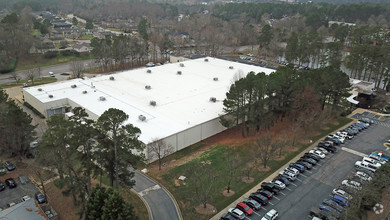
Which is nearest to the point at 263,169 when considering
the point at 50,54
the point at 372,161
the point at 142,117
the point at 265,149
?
the point at 265,149

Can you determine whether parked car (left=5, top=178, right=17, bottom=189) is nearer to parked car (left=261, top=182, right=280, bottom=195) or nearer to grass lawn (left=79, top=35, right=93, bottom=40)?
parked car (left=261, top=182, right=280, bottom=195)

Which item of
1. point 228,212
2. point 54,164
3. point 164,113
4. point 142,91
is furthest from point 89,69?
point 228,212

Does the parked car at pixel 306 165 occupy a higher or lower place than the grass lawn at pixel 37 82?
higher

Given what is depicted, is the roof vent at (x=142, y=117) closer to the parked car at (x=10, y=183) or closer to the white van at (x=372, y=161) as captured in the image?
the parked car at (x=10, y=183)

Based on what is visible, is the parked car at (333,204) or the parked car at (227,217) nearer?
the parked car at (227,217)

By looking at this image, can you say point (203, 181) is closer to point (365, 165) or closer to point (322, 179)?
point (322, 179)

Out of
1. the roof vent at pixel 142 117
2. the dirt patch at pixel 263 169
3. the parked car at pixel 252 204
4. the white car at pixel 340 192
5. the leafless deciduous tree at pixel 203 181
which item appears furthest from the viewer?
the roof vent at pixel 142 117

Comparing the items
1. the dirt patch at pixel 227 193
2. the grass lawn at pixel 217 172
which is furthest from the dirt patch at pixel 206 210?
the dirt patch at pixel 227 193
